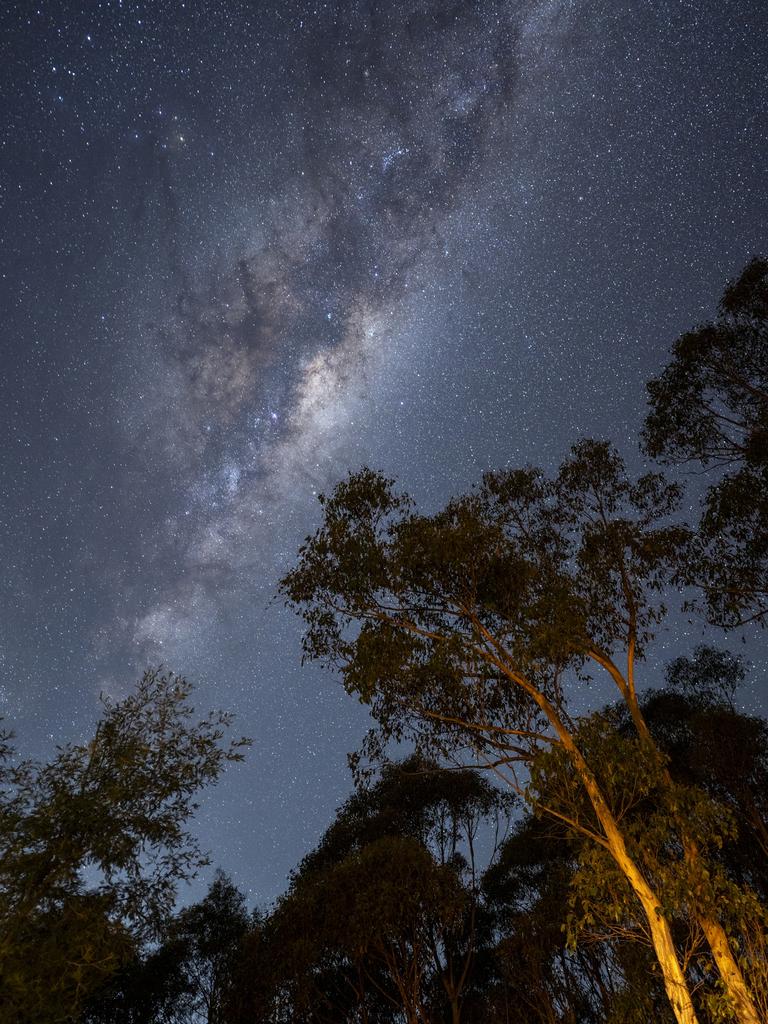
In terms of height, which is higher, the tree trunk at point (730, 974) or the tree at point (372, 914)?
the tree at point (372, 914)

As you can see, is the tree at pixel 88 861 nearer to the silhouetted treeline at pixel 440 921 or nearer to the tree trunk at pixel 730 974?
the silhouetted treeline at pixel 440 921

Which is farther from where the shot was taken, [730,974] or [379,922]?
[379,922]

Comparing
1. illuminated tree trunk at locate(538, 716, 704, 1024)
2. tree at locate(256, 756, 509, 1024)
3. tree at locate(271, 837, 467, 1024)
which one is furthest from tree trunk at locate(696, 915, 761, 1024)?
tree at locate(271, 837, 467, 1024)

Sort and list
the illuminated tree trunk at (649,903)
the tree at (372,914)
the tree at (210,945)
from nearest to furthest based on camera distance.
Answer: the illuminated tree trunk at (649,903)
the tree at (372,914)
the tree at (210,945)

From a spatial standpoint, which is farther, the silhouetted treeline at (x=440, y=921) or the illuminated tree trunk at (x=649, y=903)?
the silhouetted treeline at (x=440, y=921)

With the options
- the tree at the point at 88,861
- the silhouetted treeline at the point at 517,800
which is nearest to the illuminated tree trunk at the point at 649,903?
the silhouetted treeline at the point at 517,800

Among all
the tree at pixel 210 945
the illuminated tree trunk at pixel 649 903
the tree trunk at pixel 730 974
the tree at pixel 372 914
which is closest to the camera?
the tree trunk at pixel 730 974

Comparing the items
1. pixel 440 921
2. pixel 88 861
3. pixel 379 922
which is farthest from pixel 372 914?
pixel 88 861

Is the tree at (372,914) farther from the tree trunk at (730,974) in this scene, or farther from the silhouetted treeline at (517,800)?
the tree trunk at (730,974)

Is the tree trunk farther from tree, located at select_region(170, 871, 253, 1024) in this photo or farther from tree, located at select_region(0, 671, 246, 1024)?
tree, located at select_region(170, 871, 253, 1024)

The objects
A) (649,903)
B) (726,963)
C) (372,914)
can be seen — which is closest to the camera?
(726,963)

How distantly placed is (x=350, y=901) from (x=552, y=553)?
513 inches

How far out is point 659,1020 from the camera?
448 inches

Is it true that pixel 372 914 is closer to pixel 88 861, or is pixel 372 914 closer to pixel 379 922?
pixel 379 922
